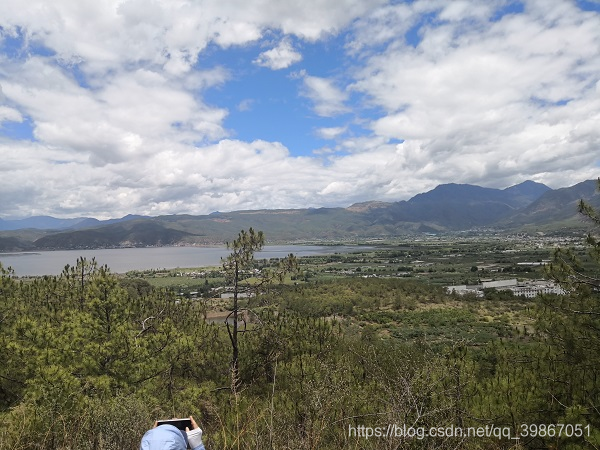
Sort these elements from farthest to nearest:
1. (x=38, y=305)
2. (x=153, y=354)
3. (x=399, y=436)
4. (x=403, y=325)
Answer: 1. (x=403, y=325)
2. (x=38, y=305)
3. (x=153, y=354)
4. (x=399, y=436)

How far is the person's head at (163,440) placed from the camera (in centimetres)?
261

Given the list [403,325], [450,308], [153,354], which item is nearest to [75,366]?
[153,354]

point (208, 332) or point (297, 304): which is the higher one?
point (208, 332)

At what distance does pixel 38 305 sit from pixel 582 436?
21.4 metres

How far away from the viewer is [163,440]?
2.64 metres

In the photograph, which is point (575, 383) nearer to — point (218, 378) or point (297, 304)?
point (218, 378)

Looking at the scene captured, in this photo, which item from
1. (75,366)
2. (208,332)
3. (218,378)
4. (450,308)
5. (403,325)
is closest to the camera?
(75,366)

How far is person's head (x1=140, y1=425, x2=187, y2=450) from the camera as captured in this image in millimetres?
2607

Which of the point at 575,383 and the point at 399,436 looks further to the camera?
the point at 575,383

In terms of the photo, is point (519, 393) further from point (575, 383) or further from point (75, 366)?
point (75, 366)

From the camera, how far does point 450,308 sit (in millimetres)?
60312

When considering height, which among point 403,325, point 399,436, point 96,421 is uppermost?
point 399,436

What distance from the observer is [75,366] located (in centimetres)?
989

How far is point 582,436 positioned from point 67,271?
24154 mm
